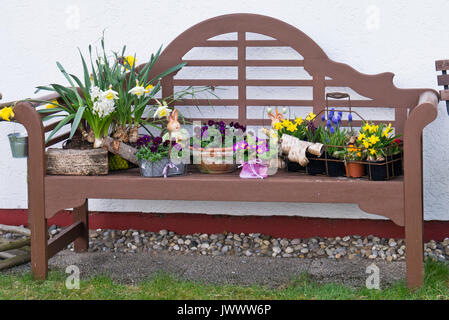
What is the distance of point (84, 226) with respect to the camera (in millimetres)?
4270

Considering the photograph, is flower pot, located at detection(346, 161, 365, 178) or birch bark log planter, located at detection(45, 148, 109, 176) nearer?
flower pot, located at detection(346, 161, 365, 178)

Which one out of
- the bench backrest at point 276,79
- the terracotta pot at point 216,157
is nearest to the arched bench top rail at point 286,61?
the bench backrest at point 276,79

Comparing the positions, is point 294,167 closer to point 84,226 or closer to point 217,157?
point 217,157

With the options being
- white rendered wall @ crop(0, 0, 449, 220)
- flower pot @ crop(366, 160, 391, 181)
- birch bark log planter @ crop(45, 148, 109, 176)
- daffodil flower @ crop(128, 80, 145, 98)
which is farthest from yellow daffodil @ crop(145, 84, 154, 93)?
flower pot @ crop(366, 160, 391, 181)

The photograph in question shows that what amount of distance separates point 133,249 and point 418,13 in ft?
7.60

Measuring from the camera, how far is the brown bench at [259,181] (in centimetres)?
338

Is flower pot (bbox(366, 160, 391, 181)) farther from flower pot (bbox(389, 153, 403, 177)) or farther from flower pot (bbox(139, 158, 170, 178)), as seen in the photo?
flower pot (bbox(139, 158, 170, 178))

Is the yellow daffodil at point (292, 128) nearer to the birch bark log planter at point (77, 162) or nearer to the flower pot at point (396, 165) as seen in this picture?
the flower pot at point (396, 165)

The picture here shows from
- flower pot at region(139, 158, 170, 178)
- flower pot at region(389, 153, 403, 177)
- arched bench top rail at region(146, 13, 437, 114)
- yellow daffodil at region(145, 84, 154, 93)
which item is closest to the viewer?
flower pot at region(389, 153, 403, 177)

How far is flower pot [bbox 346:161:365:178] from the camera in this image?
352cm

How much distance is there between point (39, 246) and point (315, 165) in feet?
5.08

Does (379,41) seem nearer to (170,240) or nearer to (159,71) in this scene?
(159,71)

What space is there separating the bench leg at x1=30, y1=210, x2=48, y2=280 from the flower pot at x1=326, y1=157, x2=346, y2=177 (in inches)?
61.0

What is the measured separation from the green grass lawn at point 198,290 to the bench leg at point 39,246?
0.06m
